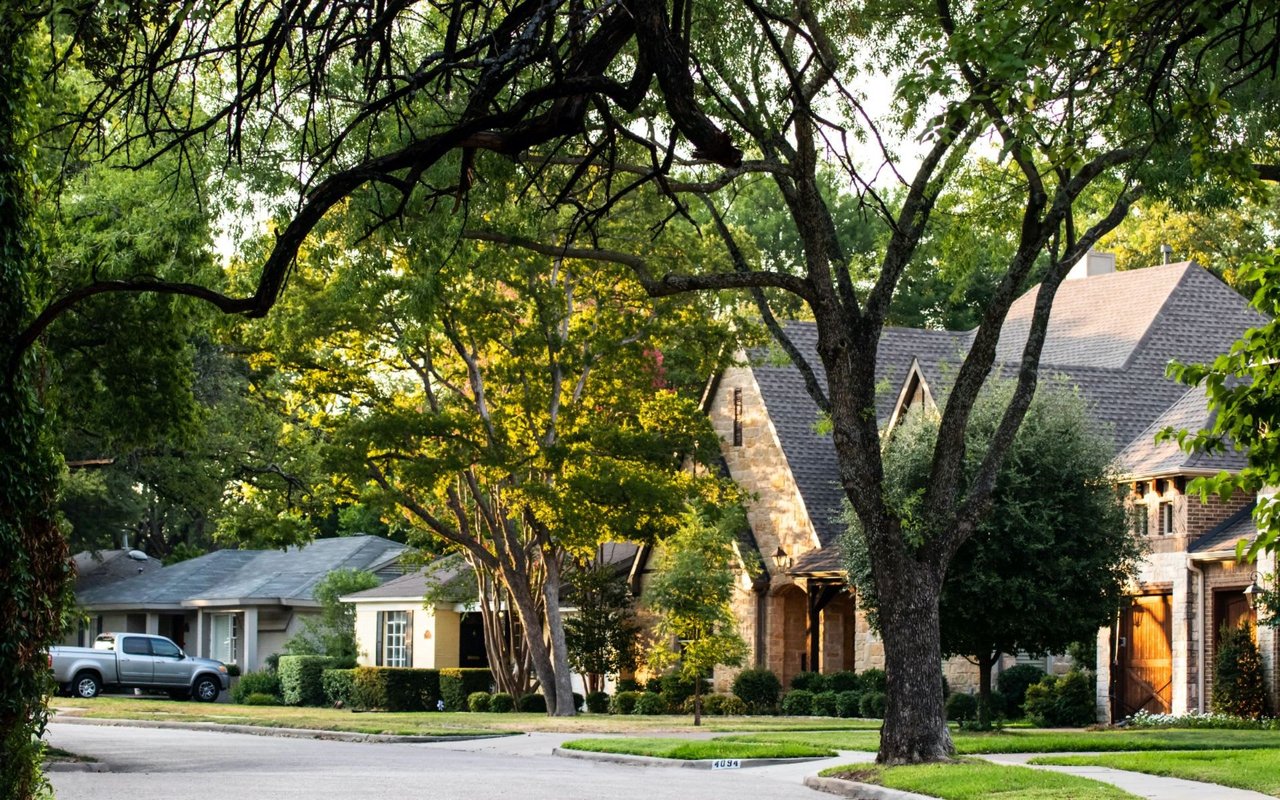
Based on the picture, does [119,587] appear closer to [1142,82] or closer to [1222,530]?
[1222,530]

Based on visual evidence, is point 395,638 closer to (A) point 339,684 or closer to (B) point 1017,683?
(A) point 339,684

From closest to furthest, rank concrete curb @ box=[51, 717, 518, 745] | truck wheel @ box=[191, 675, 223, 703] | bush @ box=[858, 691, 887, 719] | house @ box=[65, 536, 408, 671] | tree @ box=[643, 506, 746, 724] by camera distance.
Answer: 1. concrete curb @ box=[51, 717, 518, 745]
2. tree @ box=[643, 506, 746, 724]
3. bush @ box=[858, 691, 887, 719]
4. truck wheel @ box=[191, 675, 223, 703]
5. house @ box=[65, 536, 408, 671]

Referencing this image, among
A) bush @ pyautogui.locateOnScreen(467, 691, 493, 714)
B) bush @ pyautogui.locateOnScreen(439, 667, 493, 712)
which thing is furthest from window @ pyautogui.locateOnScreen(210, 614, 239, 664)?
bush @ pyautogui.locateOnScreen(467, 691, 493, 714)

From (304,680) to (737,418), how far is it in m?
13.3

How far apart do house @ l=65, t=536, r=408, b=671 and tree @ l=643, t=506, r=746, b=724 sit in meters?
18.9

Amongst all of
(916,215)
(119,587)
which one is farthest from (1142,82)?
(119,587)

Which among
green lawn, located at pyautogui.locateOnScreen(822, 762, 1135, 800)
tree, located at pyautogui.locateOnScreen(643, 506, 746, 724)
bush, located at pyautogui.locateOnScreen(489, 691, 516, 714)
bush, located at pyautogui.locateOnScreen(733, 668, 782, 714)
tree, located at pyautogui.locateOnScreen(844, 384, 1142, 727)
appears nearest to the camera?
green lawn, located at pyautogui.locateOnScreen(822, 762, 1135, 800)

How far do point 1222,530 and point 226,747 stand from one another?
17768mm

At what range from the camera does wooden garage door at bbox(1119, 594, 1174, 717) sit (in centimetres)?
3172

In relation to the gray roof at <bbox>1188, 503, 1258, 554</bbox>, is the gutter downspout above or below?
below

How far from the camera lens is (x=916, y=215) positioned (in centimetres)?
2119

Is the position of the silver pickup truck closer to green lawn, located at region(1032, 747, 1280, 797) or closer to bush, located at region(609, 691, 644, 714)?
bush, located at region(609, 691, 644, 714)

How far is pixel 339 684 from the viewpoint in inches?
1682

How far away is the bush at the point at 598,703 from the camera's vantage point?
39.6 meters
